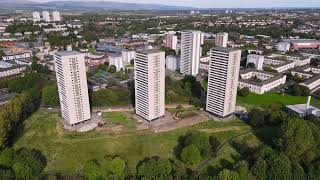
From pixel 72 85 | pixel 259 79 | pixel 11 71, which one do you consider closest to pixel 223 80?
pixel 72 85

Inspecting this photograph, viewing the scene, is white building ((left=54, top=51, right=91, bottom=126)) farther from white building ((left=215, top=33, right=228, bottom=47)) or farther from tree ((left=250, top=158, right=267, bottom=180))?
white building ((left=215, top=33, right=228, bottom=47))

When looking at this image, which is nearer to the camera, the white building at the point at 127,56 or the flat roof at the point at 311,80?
the flat roof at the point at 311,80

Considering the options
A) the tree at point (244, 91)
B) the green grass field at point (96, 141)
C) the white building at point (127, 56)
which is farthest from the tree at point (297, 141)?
the white building at point (127, 56)

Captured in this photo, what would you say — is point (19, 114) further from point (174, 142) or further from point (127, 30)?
point (127, 30)

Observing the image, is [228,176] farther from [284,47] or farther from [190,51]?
[284,47]

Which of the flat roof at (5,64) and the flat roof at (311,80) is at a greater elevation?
the flat roof at (5,64)

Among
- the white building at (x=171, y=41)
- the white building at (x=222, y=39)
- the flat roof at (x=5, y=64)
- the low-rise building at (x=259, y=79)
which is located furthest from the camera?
the white building at (x=222, y=39)

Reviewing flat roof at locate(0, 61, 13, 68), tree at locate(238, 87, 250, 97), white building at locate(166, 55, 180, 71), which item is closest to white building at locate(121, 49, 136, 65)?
white building at locate(166, 55, 180, 71)

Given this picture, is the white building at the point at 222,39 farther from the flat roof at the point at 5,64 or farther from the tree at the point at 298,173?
the tree at the point at 298,173
